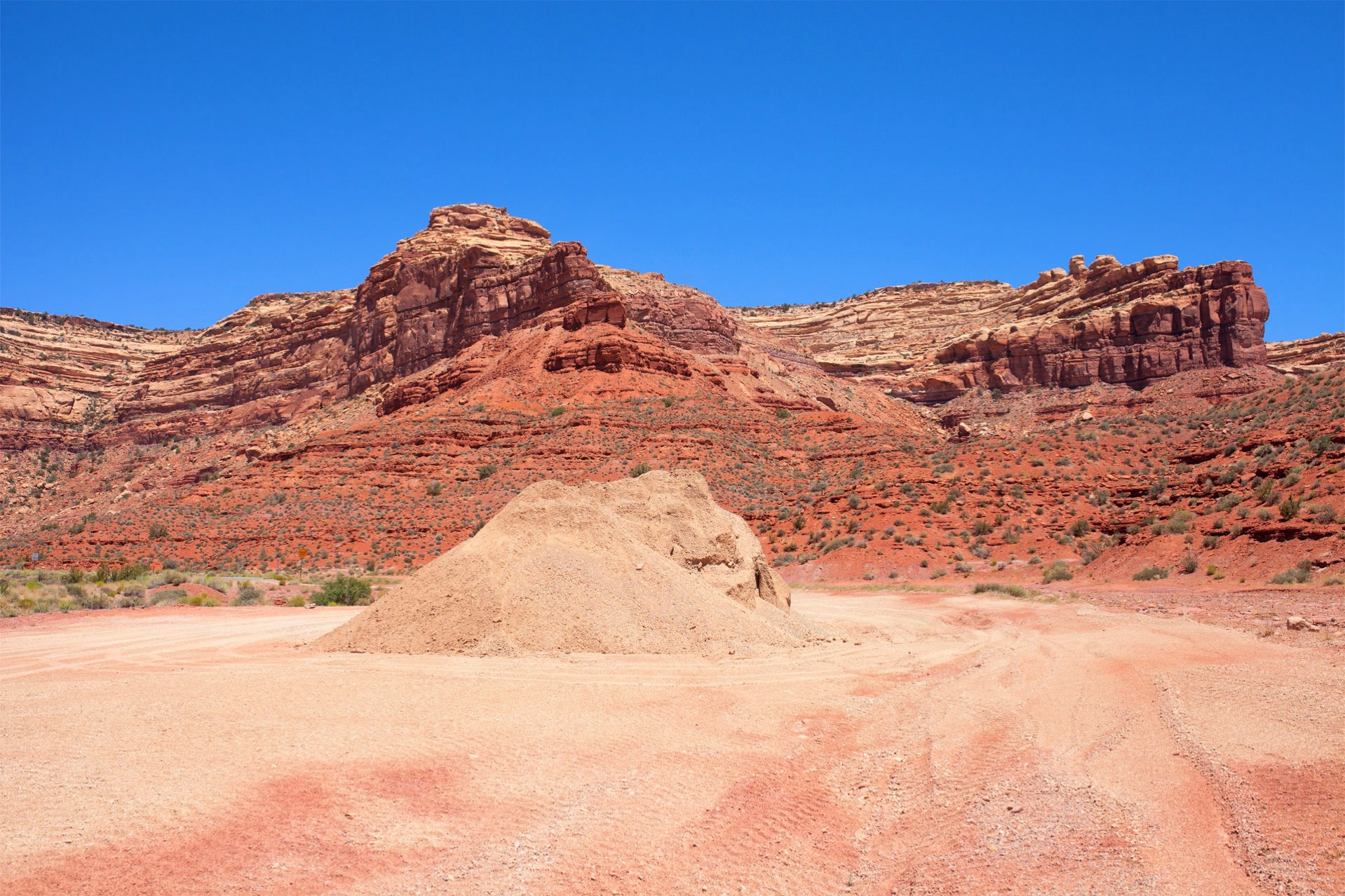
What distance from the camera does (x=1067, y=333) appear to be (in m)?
79.4

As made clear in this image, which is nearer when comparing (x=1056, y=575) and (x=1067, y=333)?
(x=1056, y=575)

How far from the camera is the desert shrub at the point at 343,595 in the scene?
2273cm

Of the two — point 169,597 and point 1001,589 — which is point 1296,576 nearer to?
point 1001,589

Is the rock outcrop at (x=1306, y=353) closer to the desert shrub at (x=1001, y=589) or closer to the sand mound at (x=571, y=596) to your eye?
the desert shrub at (x=1001, y=589)

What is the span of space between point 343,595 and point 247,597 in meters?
2.44

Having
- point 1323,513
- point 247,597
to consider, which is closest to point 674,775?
point 1323,513

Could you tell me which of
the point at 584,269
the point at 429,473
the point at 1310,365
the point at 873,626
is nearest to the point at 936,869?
the point at 873,626

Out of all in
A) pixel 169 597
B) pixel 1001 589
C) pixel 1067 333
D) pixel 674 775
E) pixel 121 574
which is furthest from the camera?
pixel 1067 333

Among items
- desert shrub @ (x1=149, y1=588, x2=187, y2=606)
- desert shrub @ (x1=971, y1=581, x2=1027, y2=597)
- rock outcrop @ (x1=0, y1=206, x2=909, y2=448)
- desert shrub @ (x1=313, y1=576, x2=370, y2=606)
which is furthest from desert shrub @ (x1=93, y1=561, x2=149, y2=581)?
rock outcrop @ (x1=0, y1=206, x2=909, y2=448)

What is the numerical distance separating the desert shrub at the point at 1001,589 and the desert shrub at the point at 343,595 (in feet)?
54.3

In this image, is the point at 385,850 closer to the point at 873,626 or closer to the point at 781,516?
the point at 873,626

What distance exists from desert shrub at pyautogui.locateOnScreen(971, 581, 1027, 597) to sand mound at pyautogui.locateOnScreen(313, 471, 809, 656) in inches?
371

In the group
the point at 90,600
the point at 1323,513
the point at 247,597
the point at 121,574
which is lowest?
the point at 247,597

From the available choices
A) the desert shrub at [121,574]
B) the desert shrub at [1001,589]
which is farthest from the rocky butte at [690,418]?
the desert shrub at [121,574]
